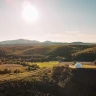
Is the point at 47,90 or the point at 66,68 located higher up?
the point at 66,68

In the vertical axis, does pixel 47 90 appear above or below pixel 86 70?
below

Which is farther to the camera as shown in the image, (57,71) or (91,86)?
(57,71)

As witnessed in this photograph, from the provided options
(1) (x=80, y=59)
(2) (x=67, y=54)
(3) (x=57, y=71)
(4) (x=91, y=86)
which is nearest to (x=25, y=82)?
(3) (x=57, y=71)

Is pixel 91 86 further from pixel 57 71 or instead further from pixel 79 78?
pixel 57 71

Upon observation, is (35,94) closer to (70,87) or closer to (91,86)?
(70,87)

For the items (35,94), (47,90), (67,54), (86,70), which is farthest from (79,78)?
(67,54)

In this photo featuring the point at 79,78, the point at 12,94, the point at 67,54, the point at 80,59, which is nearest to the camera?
the point at 12,94

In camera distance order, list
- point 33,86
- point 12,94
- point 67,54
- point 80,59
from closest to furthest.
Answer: point 12,94 → point 33,86 → point 80,59 → point 67,54
